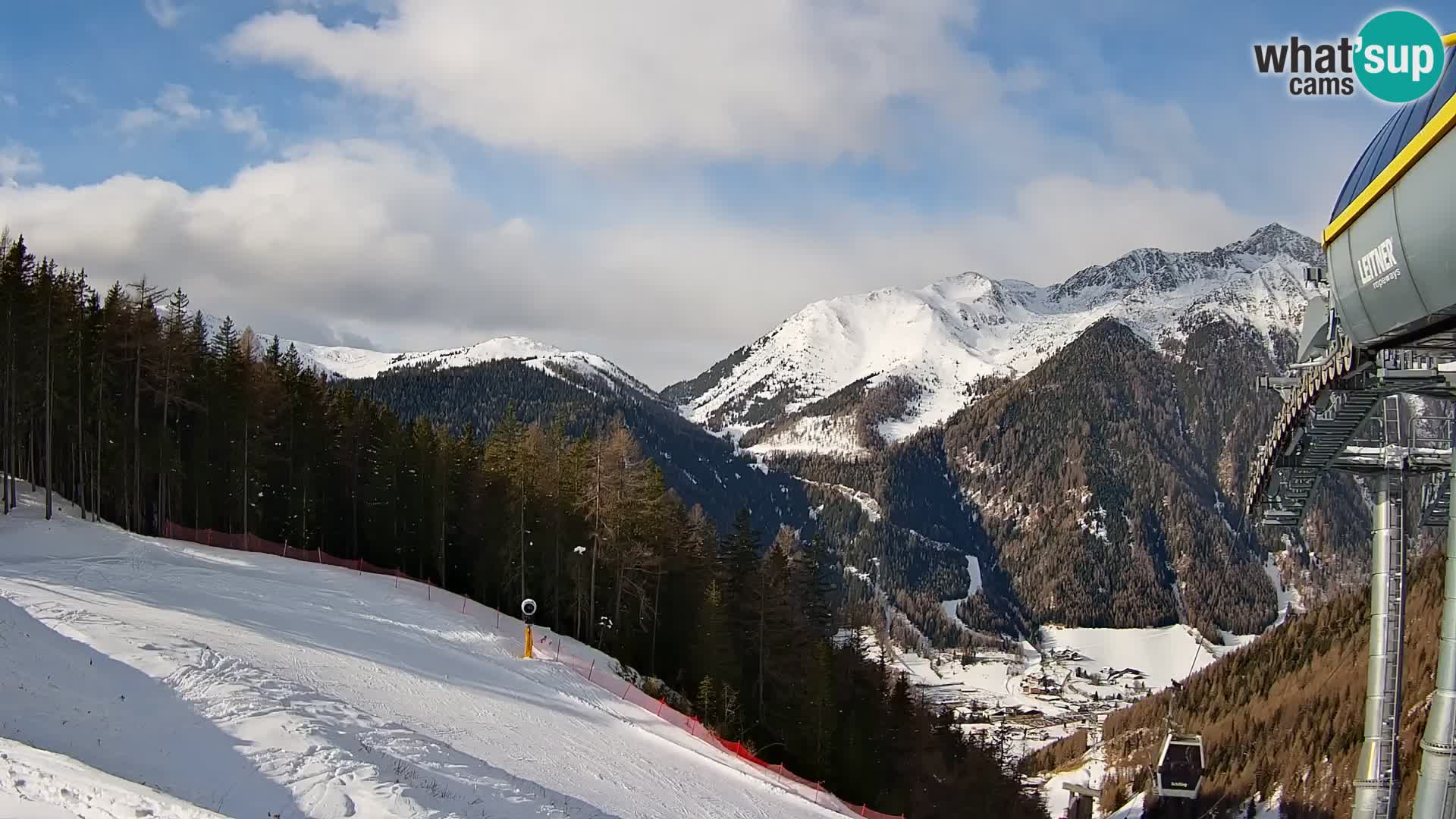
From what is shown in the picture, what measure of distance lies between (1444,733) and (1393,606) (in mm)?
6434

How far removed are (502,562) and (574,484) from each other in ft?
17.5

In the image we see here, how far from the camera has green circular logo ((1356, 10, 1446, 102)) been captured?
1097 centimetres

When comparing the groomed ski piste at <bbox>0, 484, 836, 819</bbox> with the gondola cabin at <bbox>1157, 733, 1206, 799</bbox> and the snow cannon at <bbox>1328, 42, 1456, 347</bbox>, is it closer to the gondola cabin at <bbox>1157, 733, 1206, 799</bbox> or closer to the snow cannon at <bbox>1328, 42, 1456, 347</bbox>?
the snow cannon at <bbox>1328, 42, 1456, 347</bbox>

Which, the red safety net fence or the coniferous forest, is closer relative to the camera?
the red safety net fence

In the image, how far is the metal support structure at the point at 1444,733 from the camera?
472 inches

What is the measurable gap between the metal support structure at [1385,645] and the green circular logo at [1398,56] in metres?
9.06

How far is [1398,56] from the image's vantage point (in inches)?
446

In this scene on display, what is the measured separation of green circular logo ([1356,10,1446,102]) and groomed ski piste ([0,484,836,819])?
14.7 metres

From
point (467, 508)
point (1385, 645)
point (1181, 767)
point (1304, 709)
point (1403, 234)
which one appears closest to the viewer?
point (1403, 234)

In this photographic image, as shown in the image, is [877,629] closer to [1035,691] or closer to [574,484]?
[1035,691]

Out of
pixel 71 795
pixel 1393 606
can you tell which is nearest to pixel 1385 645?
pixel 1393 606

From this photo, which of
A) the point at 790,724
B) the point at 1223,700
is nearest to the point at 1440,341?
the point at 790,724

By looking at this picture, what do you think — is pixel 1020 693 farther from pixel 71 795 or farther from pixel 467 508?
pixel 71 795

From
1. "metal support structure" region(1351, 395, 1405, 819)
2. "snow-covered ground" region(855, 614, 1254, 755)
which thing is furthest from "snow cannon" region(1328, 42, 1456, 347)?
"snow-covered ground" region(855, 614, 1254, 755)
